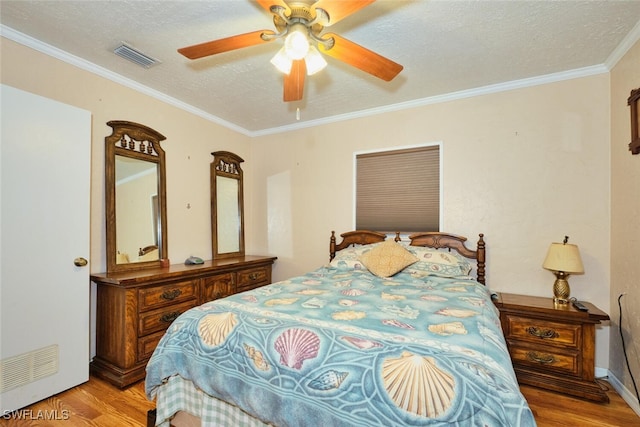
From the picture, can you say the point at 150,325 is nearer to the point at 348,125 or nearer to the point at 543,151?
the point at 348,125

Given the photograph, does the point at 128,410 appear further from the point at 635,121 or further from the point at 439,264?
the point at 635,121

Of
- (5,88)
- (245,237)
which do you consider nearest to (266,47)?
(5,88)

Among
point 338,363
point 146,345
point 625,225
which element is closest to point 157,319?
point 146,345

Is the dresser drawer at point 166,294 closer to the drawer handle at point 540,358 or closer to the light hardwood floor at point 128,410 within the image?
the light hardwood floor at point 128,410

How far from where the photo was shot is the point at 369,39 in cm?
221

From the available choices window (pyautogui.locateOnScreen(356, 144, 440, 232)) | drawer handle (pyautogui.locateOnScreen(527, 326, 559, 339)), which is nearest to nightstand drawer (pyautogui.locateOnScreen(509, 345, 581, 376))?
drawer handle (pyautogui.locateOnScreen(527, 326, 559, 339))

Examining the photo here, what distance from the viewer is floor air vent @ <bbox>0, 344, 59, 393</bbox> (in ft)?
6.30

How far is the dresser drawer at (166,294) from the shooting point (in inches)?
96.7

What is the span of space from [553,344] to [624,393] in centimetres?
56

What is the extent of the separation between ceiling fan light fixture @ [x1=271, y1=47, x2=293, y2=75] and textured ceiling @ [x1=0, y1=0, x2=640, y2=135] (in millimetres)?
417

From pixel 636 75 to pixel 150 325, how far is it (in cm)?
427

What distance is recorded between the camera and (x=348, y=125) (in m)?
3.71

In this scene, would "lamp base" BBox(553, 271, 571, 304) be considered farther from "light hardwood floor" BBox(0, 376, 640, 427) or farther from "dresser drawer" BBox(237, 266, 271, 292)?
"dresser drawer" BBox(237, 266, 271, 292)

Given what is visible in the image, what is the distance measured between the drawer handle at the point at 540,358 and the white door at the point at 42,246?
11.7 ft
